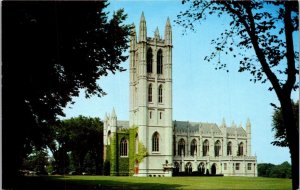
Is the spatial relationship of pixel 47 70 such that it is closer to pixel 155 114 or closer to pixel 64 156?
pixel 155 114

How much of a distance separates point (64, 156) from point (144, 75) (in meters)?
20.8

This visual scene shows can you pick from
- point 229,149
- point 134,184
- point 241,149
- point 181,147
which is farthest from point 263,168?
point 134,184

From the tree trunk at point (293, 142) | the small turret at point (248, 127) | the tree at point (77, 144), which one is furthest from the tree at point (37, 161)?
the tree trunk at point (293, 142)

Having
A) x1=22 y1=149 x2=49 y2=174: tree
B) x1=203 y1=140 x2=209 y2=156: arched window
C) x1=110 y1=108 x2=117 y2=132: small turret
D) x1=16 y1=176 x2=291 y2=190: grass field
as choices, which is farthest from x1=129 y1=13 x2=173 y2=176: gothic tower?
x1=16 y1=176 x2=291 y2=190: grass field

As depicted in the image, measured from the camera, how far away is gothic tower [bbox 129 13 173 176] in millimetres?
64000

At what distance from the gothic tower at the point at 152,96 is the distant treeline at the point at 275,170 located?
53.4 feet

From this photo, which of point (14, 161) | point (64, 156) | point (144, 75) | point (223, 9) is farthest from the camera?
point (64, 156)

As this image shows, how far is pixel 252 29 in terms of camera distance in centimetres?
1345

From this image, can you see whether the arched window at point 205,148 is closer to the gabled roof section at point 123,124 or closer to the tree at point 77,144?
the gabled roof section at point 123,124

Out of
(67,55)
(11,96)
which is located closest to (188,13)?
(67,55)

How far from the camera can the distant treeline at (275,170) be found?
2321 inches

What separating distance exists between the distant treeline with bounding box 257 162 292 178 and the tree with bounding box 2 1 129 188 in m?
40.0

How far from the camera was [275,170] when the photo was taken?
65938mm

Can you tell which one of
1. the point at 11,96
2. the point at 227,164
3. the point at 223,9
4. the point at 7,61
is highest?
the point at 223,9
